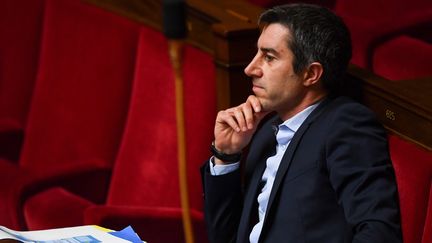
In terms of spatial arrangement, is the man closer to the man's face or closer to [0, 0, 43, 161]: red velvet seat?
the man's face

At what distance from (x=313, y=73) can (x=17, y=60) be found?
0.54 meters

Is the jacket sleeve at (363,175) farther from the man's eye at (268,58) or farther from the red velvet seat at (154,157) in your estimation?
the red velvet seat at (154,157)

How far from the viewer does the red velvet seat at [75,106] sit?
0.86m

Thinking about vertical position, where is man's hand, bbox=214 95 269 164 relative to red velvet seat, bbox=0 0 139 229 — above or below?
above

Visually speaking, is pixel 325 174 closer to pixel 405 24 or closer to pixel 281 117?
pixel 281 117

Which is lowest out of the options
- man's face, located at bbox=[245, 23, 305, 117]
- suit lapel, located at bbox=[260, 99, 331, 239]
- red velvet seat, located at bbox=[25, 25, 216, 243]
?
red velvet seat, located at bbox=[25, 25, 216, 243]

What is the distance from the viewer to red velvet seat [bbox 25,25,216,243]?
0.74m

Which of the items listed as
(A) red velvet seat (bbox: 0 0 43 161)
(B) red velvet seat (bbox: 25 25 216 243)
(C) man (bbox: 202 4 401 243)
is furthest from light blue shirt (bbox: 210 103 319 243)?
(A) red velvet seat (bbox: 0 0 43 161)

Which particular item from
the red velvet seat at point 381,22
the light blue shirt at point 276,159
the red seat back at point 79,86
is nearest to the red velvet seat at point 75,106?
the red seat back at point 79,86

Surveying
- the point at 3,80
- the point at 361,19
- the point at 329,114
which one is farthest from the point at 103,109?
the point at 329,114

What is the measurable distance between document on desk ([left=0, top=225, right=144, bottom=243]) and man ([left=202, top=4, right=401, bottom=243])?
0.08m

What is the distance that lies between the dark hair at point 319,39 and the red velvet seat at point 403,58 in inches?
12.6

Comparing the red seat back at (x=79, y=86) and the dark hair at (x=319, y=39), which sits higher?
the dark hair at (x=319, y=39)

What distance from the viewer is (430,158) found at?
20.9 inches
